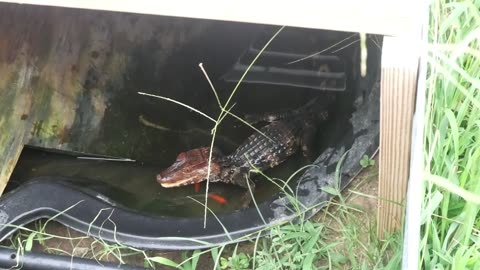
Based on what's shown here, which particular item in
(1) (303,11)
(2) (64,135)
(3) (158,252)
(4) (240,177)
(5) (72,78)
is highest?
(1) (303,11)

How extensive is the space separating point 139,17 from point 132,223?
134 centimetres

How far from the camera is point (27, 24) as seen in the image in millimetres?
2689

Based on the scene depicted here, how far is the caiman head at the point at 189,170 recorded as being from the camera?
100 inches

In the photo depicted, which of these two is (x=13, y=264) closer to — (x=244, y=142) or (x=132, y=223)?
(x=132, y=223)

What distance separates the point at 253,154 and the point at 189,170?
306mm

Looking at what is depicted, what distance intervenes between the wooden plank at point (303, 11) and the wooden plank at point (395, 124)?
48 mm

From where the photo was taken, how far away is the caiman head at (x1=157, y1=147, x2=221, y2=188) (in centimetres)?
255

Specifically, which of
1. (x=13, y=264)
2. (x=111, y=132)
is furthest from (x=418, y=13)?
(x=111, y=132)

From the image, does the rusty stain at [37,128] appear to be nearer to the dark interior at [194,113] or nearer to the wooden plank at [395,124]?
the dark interior at [194,113]

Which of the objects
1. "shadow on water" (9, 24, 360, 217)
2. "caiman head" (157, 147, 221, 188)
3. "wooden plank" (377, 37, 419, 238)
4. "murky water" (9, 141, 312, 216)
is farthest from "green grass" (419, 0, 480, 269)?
"caiman head" (157, 147, 221, 188)

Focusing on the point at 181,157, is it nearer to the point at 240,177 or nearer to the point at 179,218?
the point at 240,177

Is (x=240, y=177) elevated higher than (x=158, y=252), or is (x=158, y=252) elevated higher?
(x=240, y=177)

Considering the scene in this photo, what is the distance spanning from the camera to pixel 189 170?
259cm

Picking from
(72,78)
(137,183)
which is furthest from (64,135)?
(137,183)
